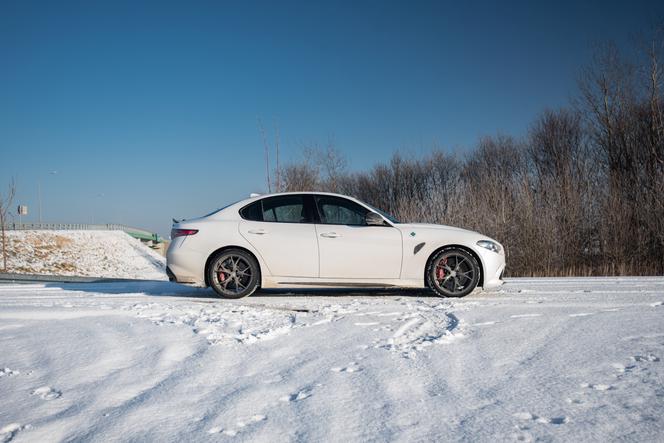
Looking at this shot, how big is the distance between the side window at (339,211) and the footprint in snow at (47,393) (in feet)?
14.1

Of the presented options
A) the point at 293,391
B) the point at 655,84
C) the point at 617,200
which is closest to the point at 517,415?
the point at 293,391

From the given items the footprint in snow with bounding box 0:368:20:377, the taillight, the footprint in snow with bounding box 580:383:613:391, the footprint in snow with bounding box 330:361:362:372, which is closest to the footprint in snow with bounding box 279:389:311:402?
the footprint in snow with bounding box 330:361:362:372

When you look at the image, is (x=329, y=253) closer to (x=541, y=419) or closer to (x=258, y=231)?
(x=258, y=231)

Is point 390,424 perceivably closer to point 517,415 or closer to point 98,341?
point 517,415

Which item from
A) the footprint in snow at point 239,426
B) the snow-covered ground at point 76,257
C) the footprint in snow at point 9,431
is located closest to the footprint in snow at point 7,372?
the footprint in snow at point 9,431

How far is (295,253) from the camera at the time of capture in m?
6.71

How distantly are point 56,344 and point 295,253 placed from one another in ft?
10.5

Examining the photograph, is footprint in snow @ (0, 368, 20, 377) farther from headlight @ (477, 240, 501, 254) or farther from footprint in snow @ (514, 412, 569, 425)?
headlight @ (477, 240, 501, 254)

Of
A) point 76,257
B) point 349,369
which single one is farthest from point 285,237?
point 76,257

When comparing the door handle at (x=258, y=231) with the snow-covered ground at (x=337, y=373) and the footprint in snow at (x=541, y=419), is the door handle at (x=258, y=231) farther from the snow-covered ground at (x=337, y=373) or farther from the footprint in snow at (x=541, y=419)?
the footprint in snow at (x=541, y=419)

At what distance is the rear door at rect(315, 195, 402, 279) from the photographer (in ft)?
21.7

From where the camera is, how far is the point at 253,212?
7.02 metres

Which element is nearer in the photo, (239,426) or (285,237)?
(239,426)

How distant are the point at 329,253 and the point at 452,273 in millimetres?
1633
